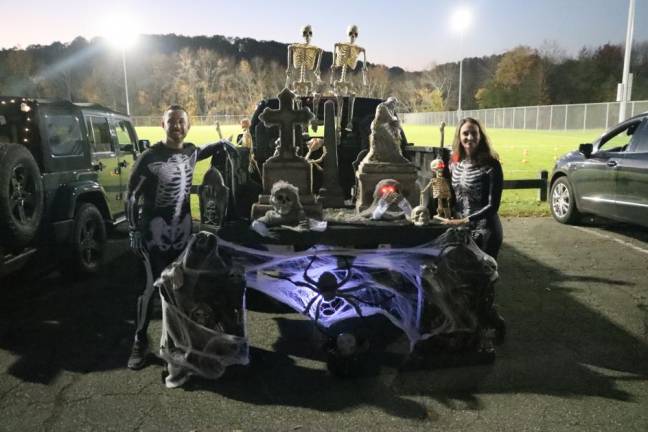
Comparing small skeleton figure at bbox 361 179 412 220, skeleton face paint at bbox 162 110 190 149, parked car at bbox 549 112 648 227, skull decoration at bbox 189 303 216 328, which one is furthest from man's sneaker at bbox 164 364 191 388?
parked car at bbox 549 112 648 227

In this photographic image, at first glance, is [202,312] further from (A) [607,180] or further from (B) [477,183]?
(A) [607,180]

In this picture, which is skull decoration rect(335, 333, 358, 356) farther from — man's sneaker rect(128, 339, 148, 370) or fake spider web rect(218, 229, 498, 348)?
man's sneaker rect(128, 339, 148, 370)

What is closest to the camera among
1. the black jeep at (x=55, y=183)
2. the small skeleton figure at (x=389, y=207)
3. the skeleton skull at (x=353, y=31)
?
the small skeleton figure at (x=389, y=207)

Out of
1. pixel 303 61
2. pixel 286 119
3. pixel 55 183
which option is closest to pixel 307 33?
pixel 303 61

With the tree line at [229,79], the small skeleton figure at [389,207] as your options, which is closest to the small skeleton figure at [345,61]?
the small skeleton figure at [389,207]

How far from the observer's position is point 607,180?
7336 millimetres

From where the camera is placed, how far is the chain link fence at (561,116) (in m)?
26.5

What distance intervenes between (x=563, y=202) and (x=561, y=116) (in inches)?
1016

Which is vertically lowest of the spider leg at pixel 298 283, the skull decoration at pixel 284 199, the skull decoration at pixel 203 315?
the skull decoration at pixel 203 315

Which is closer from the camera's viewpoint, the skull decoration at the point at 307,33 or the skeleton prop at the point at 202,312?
the skeleton prop at the point at 202,312

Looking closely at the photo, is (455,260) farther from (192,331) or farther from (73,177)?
(73,177)

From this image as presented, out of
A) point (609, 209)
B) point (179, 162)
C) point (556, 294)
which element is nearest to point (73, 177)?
point (179, 162)

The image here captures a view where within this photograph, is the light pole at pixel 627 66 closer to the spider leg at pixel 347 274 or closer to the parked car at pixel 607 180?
the parked car at pixel 607 180

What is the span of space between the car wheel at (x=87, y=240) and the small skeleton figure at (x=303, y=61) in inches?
118
